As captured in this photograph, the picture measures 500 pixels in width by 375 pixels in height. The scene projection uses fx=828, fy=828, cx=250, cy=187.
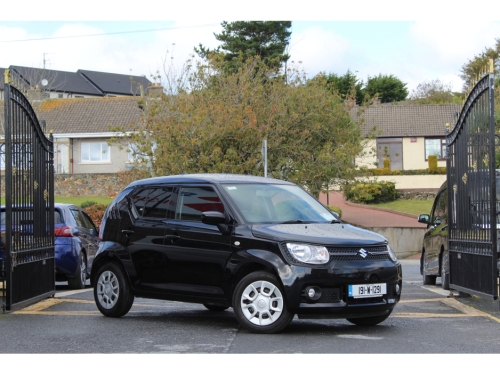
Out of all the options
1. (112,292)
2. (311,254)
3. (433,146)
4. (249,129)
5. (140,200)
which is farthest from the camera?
(433,146)

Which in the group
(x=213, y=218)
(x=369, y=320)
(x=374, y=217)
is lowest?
(x=369, y=320)

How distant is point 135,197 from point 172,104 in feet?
61.0

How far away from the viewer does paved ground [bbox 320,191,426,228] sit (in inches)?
1443

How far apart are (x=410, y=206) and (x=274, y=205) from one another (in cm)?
3679

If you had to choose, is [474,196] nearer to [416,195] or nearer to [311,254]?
[311,254]

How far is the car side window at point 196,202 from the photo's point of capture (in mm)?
9859

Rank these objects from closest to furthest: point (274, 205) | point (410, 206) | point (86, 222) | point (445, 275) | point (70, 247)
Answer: point (274, 205) → point (445, 275) → point (70, 247) → point (86, 222) → point (410, 206)

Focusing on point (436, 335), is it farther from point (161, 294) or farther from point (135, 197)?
point (135, 197)

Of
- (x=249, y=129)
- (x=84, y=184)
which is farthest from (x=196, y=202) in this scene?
(x=84, y=184)

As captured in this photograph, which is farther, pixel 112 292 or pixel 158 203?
pixel 112 292

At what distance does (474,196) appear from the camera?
1187 cm

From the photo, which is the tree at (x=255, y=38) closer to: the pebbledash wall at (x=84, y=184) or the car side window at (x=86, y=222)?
the pebbledash wall at (x=84, y=184)

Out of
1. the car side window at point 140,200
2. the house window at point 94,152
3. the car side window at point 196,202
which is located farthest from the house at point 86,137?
the car side window at point 196,202

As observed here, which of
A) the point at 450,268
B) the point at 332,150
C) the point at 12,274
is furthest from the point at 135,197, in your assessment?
the point at 332,150
